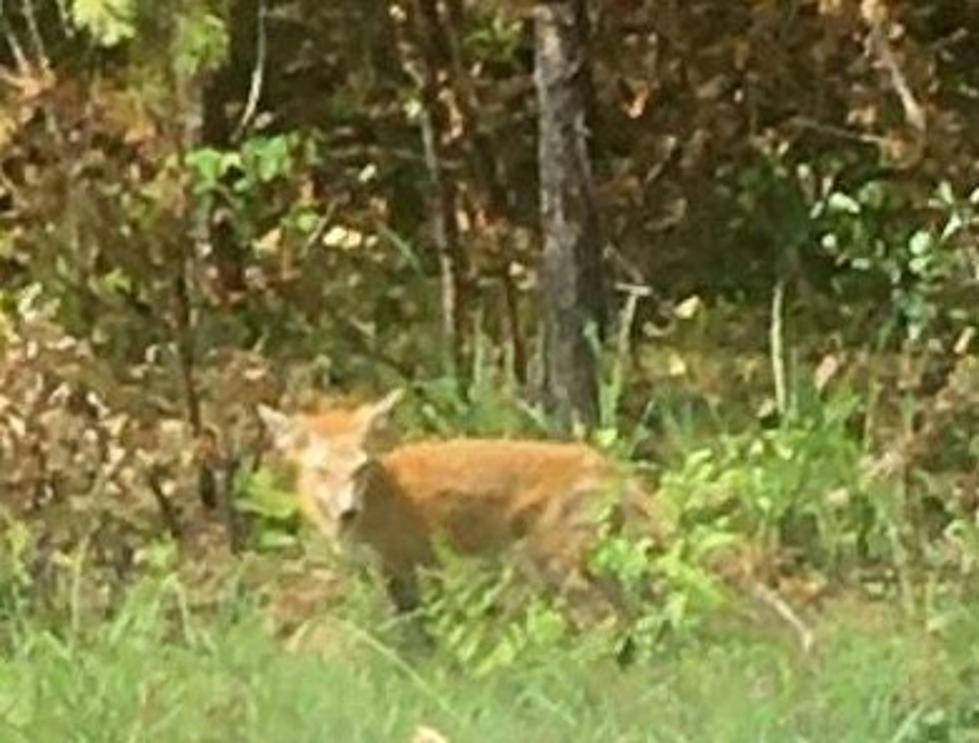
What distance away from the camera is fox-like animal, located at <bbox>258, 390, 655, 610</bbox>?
6.78 metres

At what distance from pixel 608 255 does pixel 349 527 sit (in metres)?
1.91

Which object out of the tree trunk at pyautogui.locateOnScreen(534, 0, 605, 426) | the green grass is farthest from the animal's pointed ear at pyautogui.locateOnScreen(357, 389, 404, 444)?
the tree trunk at pyautogui.locateOnScreen(534, 0, 605, 426)

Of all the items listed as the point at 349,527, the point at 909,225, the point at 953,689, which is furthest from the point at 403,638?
the point at 909,225

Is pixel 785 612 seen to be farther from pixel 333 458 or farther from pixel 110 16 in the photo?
pixel 110 16

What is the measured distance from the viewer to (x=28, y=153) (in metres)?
7.77

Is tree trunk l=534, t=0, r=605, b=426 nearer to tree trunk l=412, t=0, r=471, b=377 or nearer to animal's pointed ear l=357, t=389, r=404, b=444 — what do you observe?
tree trunk l=412, t=0, r=471, b=377

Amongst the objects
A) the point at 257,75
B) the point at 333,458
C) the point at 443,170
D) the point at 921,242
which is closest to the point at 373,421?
the point at 333,458

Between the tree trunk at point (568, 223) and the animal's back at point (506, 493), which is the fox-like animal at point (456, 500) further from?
the tree trunk at point (568, 223)

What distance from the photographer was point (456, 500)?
6.84 meters

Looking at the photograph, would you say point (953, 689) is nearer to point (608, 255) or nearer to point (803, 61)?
point (608, 255)

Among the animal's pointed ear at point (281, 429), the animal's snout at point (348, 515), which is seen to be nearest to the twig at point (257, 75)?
the animal's pointed ear at point (281, 429)

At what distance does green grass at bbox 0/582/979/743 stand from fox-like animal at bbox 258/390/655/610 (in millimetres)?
266

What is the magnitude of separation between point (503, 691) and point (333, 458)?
0.82 metres

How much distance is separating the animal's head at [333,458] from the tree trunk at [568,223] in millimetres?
835
